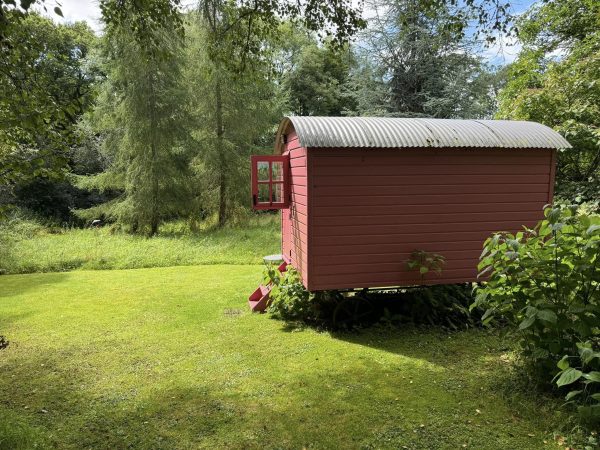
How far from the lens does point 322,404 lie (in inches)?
155

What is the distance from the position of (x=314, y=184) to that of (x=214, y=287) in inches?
153

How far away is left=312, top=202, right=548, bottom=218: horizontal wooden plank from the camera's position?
566 cm

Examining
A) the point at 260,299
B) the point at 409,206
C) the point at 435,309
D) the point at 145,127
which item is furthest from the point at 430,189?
the point at 145,127

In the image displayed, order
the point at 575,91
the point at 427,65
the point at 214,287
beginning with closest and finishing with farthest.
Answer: the point at 214,287 < the point at 575,91 < the point at 427,65

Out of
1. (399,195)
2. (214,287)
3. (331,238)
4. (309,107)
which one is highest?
(309,107)

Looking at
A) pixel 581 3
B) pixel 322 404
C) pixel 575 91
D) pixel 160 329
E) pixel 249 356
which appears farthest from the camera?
pixel 581 3

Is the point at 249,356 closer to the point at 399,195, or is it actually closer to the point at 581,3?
the point at 399,195

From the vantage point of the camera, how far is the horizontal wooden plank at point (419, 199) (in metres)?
5.65

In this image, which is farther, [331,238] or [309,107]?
[309,107]

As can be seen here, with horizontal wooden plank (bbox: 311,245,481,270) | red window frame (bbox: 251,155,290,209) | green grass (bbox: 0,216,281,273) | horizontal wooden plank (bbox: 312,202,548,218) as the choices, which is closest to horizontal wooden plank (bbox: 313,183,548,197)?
horizontal wooden plank (bbox: 312,202,548,218)

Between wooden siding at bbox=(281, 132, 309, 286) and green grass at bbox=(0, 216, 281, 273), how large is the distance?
166 inches

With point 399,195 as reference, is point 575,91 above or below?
above

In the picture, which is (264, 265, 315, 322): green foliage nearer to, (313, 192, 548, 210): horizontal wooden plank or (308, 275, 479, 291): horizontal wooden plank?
(308, 275, 479, 291): horizontal wooden plank

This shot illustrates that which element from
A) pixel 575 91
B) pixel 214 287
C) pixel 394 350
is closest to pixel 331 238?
pixel 394 350
